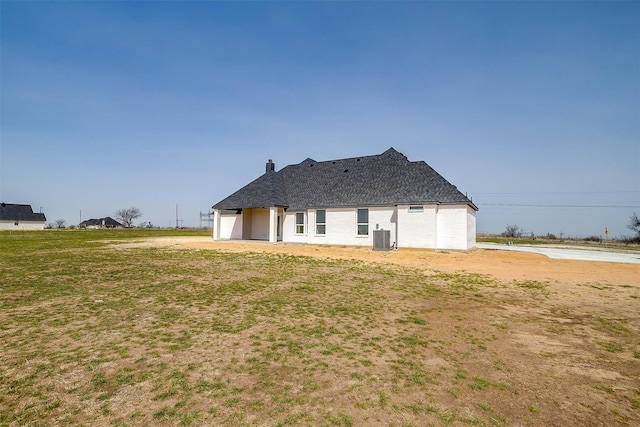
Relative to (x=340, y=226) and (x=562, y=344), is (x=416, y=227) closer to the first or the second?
(x=340, y=226)

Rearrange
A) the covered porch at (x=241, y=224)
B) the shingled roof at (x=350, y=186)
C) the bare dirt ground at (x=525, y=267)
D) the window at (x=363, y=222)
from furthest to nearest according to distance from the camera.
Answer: the covered porch at (x=241, y=224) < the window at (x=363, y=222) < the shingled roof at (x=350, y=186) < the bare dirt ground at (x=525, y=267)

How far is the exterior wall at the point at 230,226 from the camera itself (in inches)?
1247

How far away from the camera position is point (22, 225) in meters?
78.2

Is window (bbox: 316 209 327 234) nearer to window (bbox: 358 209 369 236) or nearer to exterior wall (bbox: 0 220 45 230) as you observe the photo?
window (bbox: 358 209 369 236)

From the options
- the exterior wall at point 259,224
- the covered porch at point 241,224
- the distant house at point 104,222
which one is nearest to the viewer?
the covered porch at point 241,224

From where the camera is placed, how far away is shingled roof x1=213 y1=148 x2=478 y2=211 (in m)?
22.4

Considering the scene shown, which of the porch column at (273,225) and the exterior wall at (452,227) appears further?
the porch column at (273,225)

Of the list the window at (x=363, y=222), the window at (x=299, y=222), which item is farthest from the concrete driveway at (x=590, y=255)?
the window at (x=299, y=222)

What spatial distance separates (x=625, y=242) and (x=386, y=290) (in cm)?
5142

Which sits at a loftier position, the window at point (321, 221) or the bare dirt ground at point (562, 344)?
the window at point (321, 221)

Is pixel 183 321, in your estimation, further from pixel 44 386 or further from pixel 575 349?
pixel 575 349

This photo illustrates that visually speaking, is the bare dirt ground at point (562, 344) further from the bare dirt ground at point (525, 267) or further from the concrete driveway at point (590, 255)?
the concrete driveway at point (590, 255)

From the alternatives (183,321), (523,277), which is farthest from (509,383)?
(523,277)

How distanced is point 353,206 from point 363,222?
1.50 metres
